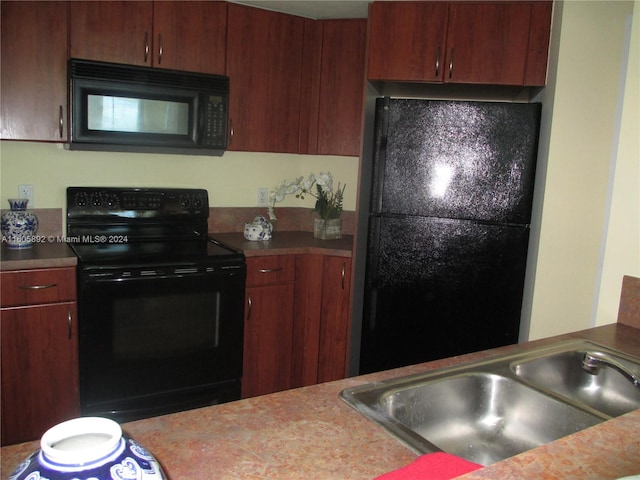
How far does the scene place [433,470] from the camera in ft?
2.52

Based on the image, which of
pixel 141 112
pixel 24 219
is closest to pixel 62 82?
pixel 141 112

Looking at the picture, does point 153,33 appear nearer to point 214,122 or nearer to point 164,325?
point 214,122

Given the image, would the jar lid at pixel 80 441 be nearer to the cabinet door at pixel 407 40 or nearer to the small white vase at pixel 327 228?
the cabinet door at pixel 407 40

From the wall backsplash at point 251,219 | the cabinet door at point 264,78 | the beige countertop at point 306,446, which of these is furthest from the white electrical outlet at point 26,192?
the beige countertop at point 306,446

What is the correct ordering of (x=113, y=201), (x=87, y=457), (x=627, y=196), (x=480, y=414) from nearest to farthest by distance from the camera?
1. (x=87, y=457)
2. (x=480, y=414)
3. (x=627, y=196)
4. (x=113, y=201)

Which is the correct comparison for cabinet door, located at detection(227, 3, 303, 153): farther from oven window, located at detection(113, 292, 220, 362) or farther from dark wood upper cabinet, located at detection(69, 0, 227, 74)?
oven window, located at detection(113, 292, 220, 362)

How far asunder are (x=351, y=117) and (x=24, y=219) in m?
1.73

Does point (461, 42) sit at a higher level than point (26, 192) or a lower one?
higher

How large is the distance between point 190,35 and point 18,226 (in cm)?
121

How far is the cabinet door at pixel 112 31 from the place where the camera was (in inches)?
94.9

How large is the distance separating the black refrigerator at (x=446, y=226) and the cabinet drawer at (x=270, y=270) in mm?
429

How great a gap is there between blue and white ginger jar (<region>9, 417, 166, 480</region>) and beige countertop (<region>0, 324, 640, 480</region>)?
27 centimetres

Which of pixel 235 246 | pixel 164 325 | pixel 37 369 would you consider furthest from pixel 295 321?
pixel 37 369

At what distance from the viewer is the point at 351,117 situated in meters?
3.03
